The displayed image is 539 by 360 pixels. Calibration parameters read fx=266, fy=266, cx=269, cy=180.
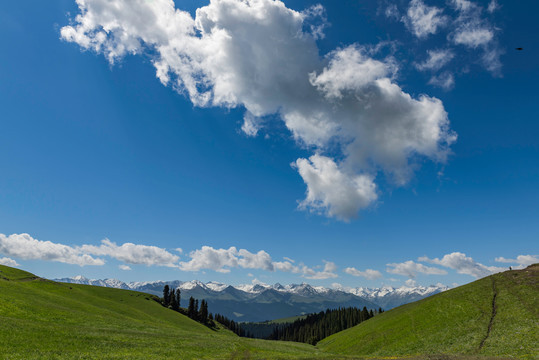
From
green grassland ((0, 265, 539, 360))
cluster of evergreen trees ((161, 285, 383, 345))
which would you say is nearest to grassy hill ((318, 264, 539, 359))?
green grassland ((0, 265, 539, 360))

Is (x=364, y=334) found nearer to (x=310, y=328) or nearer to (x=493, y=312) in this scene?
(x=493, y=312)

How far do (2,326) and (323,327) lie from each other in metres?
172

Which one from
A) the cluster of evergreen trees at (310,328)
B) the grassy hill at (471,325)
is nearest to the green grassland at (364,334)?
the grassy hill at (471,325)

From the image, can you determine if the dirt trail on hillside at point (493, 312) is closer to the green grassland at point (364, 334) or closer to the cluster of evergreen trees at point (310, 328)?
the green grassland at point (364, 334)

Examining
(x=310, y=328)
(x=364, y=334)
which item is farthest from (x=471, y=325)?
(x=310, y=328)

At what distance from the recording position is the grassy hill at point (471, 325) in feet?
149

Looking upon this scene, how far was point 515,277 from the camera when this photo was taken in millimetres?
71812

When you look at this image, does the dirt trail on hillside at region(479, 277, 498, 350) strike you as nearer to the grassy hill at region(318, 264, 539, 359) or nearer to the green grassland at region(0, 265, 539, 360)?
the grassy hill at region(318, 264, 539, 359)

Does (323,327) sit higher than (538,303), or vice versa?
(538,303)

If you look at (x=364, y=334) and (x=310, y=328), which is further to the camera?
(x=310, y=328)

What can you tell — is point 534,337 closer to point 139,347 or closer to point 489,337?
point 489,337

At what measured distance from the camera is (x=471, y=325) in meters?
54.7

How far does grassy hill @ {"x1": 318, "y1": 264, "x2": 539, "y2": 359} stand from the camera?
45375 millimetres

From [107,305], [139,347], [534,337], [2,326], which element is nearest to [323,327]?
[107,305]
